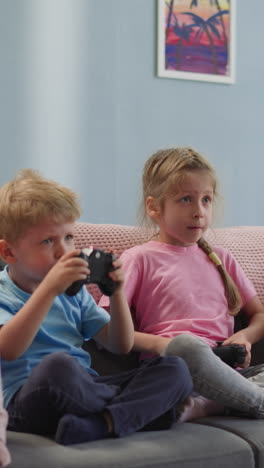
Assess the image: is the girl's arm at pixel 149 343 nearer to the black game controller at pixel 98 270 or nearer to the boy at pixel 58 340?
the boy at pixel 58 340

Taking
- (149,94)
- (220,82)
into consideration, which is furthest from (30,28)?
(220,82)

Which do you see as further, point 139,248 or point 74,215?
point 139,248

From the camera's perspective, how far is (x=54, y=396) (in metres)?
1.37

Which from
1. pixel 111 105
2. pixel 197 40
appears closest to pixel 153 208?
pixel 111 105

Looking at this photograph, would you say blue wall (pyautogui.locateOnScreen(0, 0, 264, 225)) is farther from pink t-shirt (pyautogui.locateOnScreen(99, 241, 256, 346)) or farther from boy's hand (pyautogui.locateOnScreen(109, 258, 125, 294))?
boy's hand (pyautogui.locateOnScreen(109, 258, 125, 294))

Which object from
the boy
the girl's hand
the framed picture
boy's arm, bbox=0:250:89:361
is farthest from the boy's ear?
the framed picture

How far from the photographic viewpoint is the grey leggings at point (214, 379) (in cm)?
157

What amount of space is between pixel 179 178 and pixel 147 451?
31.8 inches

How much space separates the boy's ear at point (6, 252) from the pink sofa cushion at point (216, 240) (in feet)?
1.16

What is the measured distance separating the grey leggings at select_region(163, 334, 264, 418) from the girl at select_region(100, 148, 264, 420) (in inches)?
7.3

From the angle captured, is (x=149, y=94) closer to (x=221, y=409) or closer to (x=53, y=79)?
(x=53, y=79)

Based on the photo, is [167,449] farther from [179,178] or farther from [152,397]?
[179,178]

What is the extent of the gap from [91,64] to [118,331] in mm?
1933

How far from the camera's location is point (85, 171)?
329 centimetres
